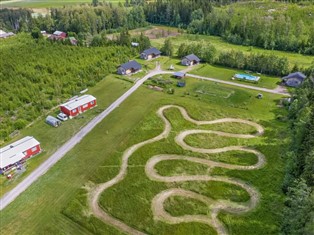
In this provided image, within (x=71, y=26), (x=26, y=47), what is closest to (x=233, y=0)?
(x=71, y=26)

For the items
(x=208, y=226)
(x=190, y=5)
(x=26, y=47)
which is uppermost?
(x=190, y=5)

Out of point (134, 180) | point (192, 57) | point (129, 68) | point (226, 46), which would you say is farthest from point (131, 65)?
point (134, 180)

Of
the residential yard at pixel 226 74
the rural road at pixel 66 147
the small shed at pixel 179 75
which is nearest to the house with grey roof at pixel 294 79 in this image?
the residential yard at pixel 226 74

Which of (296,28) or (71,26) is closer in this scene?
(296,28)

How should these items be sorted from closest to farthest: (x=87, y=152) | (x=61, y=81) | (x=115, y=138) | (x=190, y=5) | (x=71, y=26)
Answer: (x=87, y=152) < (x=115, y=138) < (x=61, y=81) < (x=71, y=26) < (x=190, y=5)

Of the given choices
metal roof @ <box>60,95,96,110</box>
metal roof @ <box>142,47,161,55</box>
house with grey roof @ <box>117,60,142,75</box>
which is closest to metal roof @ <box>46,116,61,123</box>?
metal roof @ <box>60,95,96,110</box>

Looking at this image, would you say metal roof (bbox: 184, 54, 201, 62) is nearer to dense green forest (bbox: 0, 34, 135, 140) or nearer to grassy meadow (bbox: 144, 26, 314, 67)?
grassy meadow (bbox: 144, 26, 314, 67)

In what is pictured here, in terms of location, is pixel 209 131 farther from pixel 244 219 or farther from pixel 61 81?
pixel 61 81
